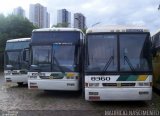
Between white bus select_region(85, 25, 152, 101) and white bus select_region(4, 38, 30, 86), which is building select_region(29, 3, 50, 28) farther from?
white bus select_region(85, 25, 152, 101)

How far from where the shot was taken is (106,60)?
560 inches

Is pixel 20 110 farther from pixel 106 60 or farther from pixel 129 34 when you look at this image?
pixel 129 34

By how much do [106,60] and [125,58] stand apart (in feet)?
2.29

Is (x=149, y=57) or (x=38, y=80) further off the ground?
(x=149, y=57)

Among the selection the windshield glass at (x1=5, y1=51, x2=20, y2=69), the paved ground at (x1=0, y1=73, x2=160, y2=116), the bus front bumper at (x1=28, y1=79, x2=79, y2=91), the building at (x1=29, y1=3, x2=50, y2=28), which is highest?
the building at (x1=29, y1=3, x2=50, y2=28)

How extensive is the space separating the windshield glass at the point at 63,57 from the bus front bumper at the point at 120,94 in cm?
342

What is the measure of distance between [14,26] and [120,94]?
143 feet

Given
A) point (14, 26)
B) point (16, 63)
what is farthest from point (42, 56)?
point (14, 26)

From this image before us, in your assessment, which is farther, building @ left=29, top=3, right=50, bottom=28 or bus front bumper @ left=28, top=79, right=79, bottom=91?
building @ left=29, top=3, right=50, bottom=28

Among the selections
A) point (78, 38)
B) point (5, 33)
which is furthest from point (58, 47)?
point (5, 33)

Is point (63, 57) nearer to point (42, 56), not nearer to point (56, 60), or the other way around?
point (56, 60)

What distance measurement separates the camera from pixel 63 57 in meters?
17.3

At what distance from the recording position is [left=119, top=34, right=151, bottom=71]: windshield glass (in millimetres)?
14156

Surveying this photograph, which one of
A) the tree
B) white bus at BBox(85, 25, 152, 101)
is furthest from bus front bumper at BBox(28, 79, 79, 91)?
the tree
